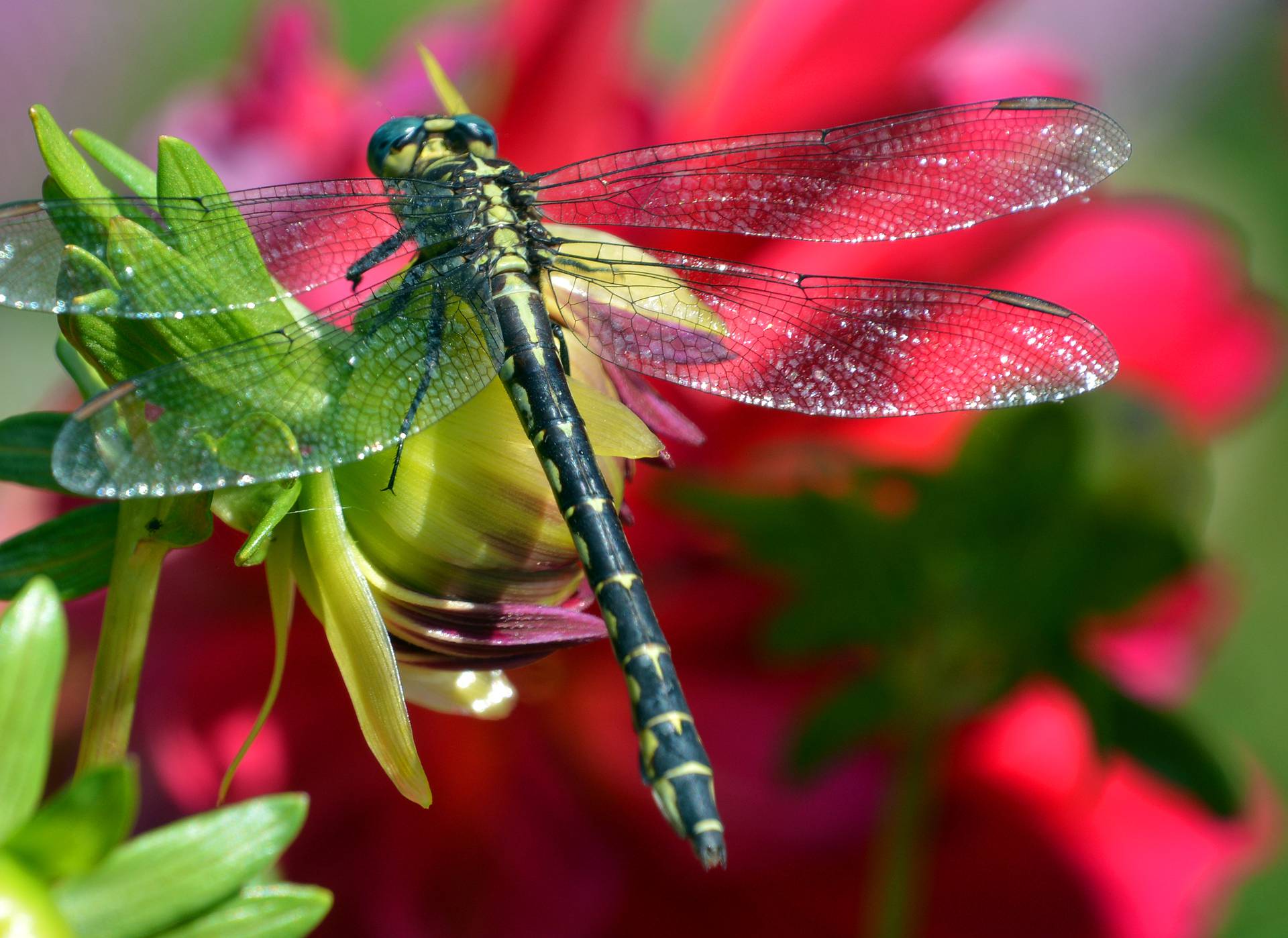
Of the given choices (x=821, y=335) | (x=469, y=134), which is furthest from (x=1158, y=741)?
(x=469, y=134)

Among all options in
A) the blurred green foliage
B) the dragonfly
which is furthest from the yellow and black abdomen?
the blurred green foliage

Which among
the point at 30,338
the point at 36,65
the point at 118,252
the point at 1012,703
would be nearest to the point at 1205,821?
the point at 1012,703

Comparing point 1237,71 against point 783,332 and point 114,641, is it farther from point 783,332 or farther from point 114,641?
point 114,641

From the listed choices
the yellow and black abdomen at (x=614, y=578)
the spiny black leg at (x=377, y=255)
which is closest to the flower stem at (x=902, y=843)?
the yellow and black abdomen at (x=614, y=578)

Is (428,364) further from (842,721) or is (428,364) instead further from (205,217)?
(842,721)

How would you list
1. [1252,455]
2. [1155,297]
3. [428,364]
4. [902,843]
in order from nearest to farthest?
1. [428,364]
2. [902,843]
3. [1155,297]
4. [1252,455]

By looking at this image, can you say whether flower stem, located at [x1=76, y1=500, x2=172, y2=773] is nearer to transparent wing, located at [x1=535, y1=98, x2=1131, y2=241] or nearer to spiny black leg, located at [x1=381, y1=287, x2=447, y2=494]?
spiny black leg, located at [x1=381, y1=287, x2=447, y2=494]
